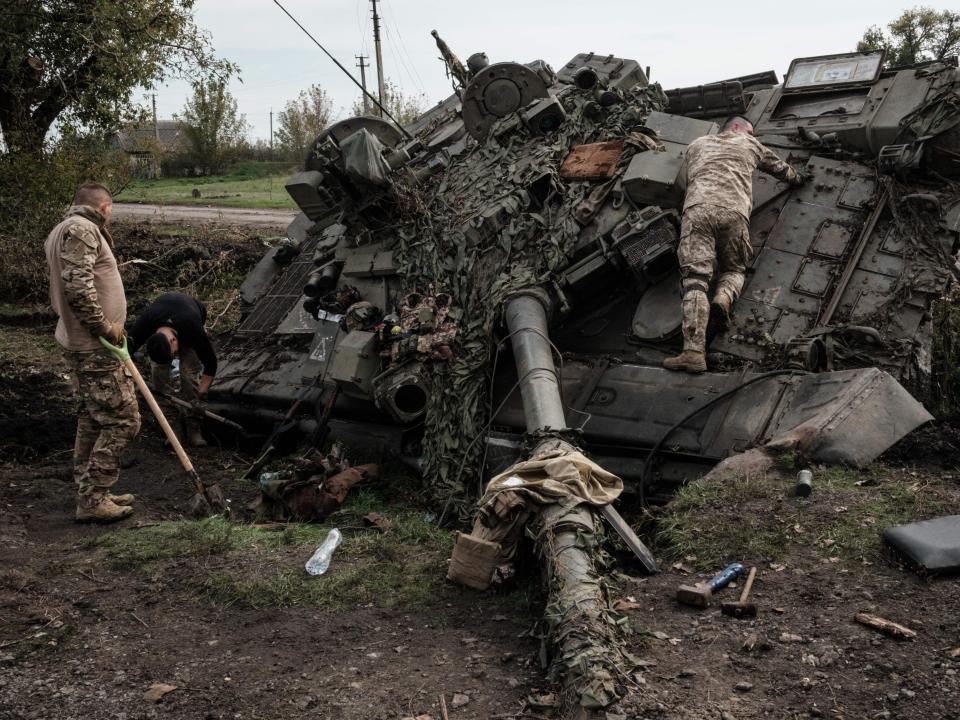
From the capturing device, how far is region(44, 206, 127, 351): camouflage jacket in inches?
249

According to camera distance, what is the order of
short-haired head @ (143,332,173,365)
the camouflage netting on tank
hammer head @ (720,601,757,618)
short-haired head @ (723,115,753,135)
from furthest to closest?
short-haired head @ (143,332,173,365)
short-haired head @ (723,115,753,135)
the camouflage netting on tank
hammer head @ (720,601,757,618)

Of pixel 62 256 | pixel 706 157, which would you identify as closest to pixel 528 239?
pixel 706 157

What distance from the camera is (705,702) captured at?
3.64 meters

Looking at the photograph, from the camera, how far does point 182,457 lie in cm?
681

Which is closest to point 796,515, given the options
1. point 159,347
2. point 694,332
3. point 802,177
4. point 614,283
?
point 694,332

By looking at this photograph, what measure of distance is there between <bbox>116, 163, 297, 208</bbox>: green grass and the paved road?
708mm

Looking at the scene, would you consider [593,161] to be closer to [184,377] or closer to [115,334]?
[115,334]

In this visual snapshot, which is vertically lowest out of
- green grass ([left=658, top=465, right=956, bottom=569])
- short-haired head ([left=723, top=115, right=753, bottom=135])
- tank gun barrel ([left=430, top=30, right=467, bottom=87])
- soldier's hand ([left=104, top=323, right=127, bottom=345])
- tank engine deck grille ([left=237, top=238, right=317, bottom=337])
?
green grass ([left=658, top=465, right=956, bottom=569])

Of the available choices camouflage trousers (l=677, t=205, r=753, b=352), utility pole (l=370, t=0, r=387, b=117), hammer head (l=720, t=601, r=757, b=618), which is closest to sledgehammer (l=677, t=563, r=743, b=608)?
hammer head (l=720, t=601, r=757, b=618)

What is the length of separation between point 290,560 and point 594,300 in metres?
3.49

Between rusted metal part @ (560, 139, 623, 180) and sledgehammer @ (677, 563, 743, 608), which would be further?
rusted metal part @ (560, 139, 623, 180)

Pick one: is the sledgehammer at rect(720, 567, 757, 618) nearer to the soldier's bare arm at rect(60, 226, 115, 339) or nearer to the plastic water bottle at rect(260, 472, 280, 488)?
the plastic water bottle at rect(260, 472, 280, 488)

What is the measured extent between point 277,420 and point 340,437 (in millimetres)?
962

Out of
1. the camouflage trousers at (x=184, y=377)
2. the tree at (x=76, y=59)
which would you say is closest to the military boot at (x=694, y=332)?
the camouflage trousers at (x=184, y=377)
